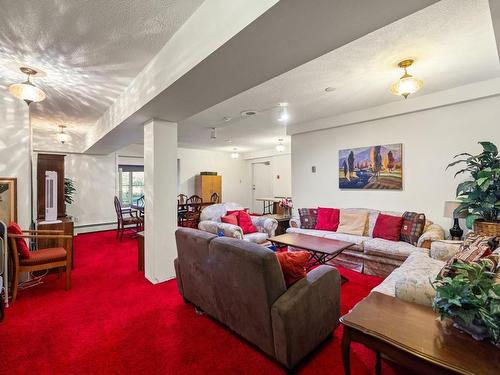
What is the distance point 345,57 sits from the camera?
2383 millimetres

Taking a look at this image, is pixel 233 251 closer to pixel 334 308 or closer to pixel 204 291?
pixel 204 291

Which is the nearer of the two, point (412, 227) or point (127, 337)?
point (127, 337)

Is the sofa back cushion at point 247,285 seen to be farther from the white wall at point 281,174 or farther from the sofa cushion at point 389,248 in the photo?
the white wall at point 281,174

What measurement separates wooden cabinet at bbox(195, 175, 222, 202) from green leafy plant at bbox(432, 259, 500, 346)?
7.18 metres

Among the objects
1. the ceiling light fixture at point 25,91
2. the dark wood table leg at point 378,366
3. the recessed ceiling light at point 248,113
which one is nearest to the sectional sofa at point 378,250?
the dark wood table leg at point 378,366

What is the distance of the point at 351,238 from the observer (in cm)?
371

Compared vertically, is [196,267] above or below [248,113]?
below

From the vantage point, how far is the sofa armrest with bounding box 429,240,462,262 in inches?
101

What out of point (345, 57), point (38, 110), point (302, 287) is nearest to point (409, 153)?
→ point (345, 57)

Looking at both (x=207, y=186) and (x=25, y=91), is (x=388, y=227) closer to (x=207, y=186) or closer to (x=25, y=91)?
(x=25, y=91)

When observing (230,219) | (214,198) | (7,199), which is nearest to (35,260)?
(7,199)

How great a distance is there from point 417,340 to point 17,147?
4456 mm

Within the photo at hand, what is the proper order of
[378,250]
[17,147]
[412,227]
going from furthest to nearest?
[412,227]
[378,250]
[17,147]

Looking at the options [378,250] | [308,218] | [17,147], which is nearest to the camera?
[17,147]
